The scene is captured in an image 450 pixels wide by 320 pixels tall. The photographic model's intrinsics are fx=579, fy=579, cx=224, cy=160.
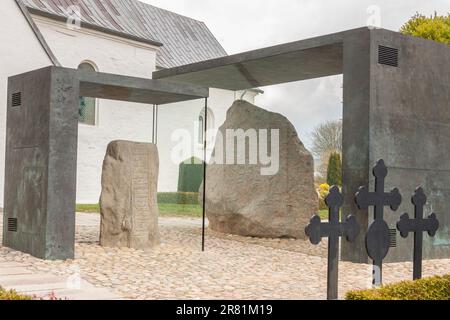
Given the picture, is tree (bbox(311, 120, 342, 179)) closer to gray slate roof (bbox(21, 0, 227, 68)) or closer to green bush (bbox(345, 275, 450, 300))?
gray slate roof (bbox(21, 0, 227, 68))

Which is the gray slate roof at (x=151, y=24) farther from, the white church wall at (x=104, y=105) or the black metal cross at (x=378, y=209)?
the black metal cross at (x=378, y=209)

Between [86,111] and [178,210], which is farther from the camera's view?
[86,111]

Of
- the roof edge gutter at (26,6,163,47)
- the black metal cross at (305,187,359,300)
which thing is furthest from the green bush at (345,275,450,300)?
the roof edge gutter at (26,6,163,47)

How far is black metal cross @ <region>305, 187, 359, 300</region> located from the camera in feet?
15.0

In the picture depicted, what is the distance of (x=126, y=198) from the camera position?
29.5 ft

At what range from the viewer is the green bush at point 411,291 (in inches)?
159

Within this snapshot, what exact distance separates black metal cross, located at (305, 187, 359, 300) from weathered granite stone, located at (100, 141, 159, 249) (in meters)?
4.69

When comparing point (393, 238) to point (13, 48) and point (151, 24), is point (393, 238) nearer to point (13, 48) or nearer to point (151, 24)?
point (13, 48)

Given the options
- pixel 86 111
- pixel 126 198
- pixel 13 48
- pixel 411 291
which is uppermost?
pixel 13 48

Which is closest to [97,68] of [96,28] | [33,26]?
[96,28]

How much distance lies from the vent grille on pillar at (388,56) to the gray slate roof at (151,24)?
44.2 feet

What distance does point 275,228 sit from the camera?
1142cm

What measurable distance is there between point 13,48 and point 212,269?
1085 cm

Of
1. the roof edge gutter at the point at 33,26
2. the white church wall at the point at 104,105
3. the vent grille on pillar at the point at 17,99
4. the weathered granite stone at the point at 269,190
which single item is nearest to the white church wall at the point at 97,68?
the white church wall at the point at 104,105
